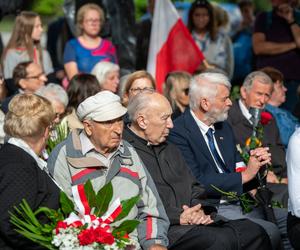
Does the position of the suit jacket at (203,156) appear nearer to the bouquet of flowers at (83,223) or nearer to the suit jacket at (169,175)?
the suit jacket at (169,175)

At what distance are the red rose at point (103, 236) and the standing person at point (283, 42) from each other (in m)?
6.19

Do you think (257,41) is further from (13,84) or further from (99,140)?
(99,140)

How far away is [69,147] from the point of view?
681 centimetres

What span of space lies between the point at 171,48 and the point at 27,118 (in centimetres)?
489

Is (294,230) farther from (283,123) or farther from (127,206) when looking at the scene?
(283,123)

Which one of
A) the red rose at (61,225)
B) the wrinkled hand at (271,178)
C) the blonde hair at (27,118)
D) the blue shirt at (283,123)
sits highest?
the blonde hair at (27,118)

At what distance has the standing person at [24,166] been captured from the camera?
6.10 meters

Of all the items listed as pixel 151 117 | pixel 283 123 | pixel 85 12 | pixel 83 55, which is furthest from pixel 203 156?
pixel 85 12

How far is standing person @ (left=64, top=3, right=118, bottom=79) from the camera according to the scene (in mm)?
10984

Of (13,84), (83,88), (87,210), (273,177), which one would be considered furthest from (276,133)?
(87,210)

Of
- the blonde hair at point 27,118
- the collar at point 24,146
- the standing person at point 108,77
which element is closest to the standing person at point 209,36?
the standing person at point 108,77

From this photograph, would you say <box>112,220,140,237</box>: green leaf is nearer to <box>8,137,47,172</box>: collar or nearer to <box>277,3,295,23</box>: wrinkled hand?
<box>8,137,47,172</box>: collar

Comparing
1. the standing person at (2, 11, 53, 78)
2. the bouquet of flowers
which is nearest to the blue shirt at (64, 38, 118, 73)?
the standing person at (2, 11, 53, 78)

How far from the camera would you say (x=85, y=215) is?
6.20m
